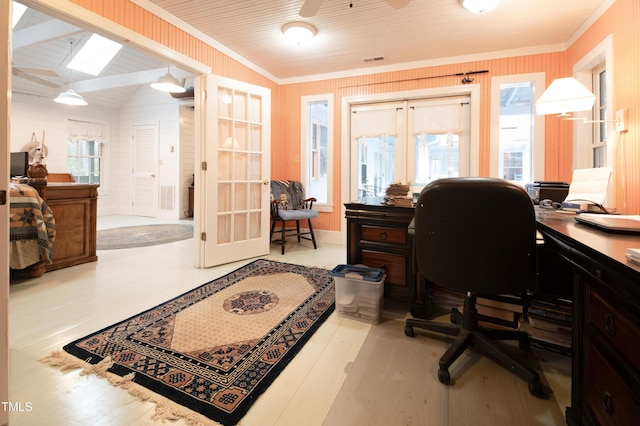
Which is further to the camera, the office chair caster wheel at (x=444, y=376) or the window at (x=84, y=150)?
the window at (x=84, y=150)

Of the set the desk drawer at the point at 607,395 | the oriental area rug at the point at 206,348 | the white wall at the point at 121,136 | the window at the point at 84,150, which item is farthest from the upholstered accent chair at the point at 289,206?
the window at the point at 84,150

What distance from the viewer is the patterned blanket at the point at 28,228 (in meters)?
2.50

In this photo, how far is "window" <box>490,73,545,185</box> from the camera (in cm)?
348

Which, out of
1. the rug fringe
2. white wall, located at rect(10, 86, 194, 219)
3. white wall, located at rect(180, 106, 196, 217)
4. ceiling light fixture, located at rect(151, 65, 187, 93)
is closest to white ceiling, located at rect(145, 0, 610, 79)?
ceiling light fixture, located at rect(151, 65, 187, 93)

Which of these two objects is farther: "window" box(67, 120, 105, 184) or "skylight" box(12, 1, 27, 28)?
"window" box(67, 120, 105, 184)

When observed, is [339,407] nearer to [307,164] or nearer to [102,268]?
[102,268]

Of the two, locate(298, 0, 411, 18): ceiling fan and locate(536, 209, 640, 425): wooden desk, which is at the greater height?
locate(298, 0, 411, 18): ceiling fan

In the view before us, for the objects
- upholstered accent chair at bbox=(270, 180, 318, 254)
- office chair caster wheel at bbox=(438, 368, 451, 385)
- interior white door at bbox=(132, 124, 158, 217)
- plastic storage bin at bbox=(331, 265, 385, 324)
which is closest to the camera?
office chair caster wheel at bbox=(438, 368, 451, 385)

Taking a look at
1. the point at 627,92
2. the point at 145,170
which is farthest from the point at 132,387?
the point at 145,170

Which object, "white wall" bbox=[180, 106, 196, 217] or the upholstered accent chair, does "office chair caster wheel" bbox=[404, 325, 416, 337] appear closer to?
the upholstered accent chair

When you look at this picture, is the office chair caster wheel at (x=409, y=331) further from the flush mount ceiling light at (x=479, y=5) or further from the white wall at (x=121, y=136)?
the white wall at (x=121, y=136)

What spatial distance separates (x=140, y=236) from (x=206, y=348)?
3903 millimetres

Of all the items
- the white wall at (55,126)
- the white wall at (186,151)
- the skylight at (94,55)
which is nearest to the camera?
the skylight at (94,55)

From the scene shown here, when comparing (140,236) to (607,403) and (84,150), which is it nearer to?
(84,150)
